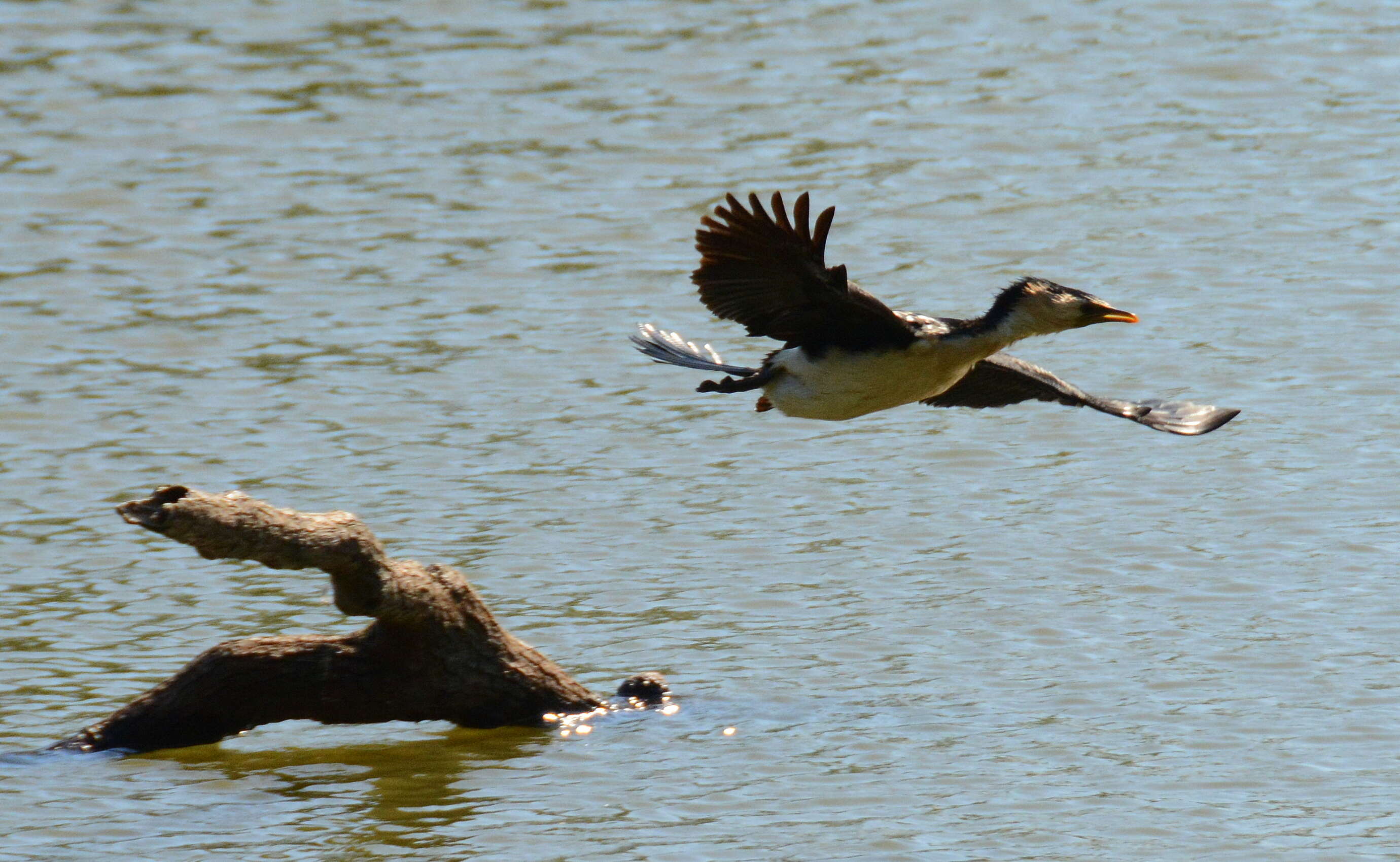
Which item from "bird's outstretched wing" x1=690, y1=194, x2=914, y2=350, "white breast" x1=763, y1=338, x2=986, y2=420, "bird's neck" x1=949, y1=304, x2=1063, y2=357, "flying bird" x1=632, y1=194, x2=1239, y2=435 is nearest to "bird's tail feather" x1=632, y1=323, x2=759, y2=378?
"flying bird" x1=632, y1=194, x2=1239, y2=435

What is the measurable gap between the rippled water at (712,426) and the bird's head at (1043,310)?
5.57ft

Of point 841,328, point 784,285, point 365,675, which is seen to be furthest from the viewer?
point 365,675

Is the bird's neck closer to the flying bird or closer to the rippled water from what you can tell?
the flying bird

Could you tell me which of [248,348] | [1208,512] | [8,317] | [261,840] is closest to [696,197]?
[248,348]

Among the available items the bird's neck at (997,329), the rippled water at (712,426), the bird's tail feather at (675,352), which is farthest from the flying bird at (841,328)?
the rippled water at (712,426)

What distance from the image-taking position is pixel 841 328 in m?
8.65

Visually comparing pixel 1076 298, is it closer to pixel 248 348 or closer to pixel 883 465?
pixel 883 465

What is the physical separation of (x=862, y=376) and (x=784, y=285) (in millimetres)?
649

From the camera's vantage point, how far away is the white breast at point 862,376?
8680 mm

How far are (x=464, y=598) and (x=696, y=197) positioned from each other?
9104 mm

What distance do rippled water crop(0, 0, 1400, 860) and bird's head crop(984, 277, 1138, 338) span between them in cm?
170

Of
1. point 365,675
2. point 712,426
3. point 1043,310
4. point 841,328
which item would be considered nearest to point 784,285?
point 841,328

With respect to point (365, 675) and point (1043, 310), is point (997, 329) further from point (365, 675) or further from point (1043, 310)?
point (365, 675)

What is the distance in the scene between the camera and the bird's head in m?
8.73
